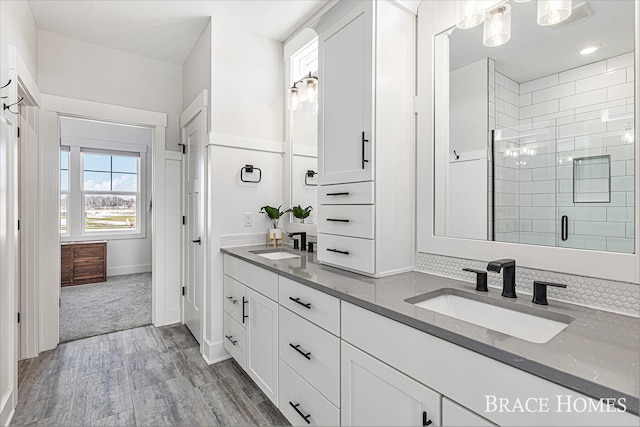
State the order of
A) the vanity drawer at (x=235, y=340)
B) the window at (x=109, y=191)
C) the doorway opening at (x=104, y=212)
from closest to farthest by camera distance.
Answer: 1. the vanity drawer at (x=235, y=340)
2. the doorway opening at (x=104, y=212)
3. the window at (x=109, y=191)

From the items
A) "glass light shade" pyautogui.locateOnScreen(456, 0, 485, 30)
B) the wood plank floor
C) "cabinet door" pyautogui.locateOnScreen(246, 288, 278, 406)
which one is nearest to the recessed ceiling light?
"glass light shade" pyautogui.locateOnScreen(456, 0, 485, 30)

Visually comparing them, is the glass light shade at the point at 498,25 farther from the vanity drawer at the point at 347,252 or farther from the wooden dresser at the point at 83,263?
the wooden dresser at the point at 83,263

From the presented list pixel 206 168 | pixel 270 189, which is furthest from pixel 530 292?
pixel 206 168

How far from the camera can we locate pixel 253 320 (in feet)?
6.68

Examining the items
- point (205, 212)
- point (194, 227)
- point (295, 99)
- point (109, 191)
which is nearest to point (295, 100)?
point (295, 99)

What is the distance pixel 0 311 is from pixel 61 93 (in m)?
1.97

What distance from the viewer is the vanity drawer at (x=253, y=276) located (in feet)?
6.00

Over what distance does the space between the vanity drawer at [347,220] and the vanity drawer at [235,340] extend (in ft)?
3.12

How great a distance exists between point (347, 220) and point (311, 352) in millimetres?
687

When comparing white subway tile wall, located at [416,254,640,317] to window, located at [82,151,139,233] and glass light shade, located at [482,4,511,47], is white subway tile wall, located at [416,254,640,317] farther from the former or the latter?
window, located at [82,151,139,233]

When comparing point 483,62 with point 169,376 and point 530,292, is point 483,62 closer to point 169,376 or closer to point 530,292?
point 530,292

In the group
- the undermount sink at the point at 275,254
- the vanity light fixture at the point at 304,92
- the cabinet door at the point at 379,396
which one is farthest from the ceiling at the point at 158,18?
the cabinet door at the point at 379,396

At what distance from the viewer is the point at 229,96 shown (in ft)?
8.42

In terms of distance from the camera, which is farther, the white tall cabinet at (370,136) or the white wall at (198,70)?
the white wall at (198,70)
